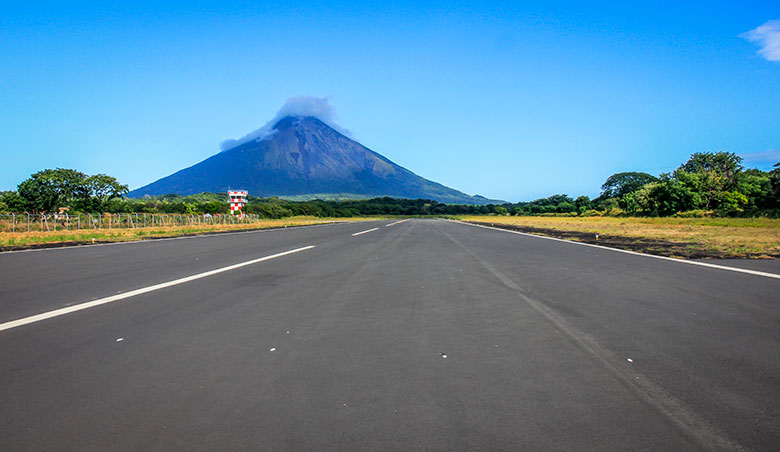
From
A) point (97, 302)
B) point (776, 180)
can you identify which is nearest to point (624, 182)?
point (776, 180)

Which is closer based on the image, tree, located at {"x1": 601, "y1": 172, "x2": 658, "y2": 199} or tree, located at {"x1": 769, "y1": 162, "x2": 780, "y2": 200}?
tree, located at {"x1": 769, "y1": 162, "x2": 780, "y2": 200}

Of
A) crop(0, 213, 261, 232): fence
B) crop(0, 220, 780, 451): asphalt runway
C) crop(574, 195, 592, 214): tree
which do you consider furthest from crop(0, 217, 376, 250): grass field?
crop(574, 195, 592, 214): tree

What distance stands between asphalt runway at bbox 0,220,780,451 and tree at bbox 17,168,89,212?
2992 inches

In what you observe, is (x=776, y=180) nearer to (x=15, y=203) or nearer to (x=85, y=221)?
(x=85, y=221)

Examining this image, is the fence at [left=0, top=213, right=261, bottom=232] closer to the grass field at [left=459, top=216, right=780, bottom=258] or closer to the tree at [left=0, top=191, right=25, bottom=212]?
the grass field at [left=459, top=216, right=780, bottom=258]

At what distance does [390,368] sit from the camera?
10.9 ft

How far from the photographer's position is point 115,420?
2.48m

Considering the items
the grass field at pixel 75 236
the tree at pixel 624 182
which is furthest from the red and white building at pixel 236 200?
the tree at pixel 624 182

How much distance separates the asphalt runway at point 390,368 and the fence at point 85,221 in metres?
28.0

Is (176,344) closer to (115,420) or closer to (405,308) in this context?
(115,420)

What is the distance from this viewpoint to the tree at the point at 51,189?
216ft

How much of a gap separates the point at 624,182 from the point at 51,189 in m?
159

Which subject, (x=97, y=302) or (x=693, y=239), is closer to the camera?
(x=97, y=302)

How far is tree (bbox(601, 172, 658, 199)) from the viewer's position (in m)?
146
